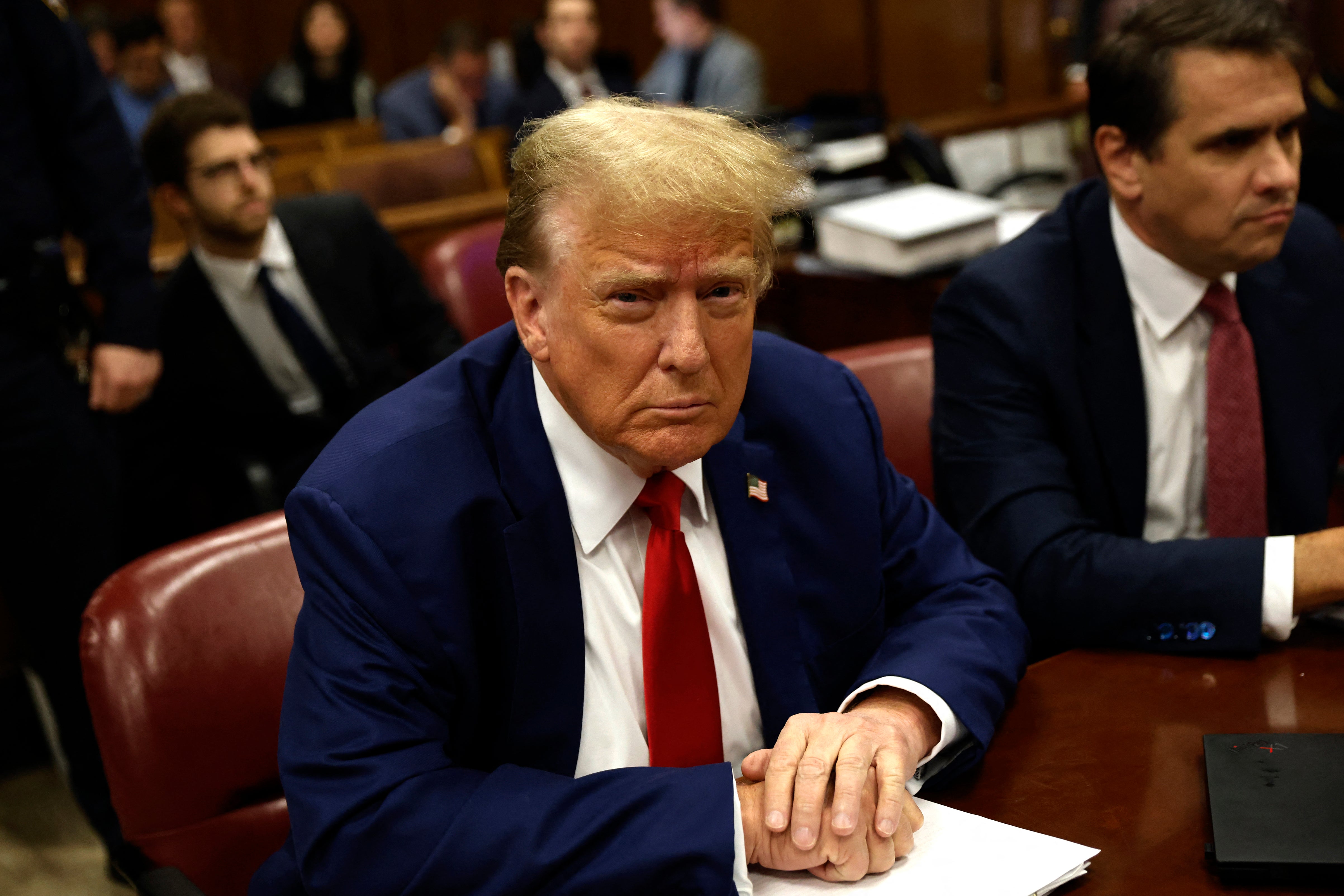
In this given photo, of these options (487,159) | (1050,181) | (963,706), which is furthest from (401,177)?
(963,706)

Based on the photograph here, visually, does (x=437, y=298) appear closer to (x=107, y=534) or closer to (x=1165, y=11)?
(x=107, y=534)

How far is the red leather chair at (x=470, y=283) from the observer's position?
330cm

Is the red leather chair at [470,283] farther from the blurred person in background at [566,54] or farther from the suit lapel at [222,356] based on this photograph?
the blurred person in background at [566,54]

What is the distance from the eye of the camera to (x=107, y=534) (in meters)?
2.32

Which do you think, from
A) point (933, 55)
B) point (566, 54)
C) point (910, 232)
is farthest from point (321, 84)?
point (910, 232)

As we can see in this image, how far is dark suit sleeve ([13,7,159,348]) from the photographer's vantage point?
2.15 meters

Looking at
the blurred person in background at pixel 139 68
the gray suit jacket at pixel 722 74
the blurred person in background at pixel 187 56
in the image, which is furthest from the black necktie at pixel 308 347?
the blurred person in background at pixel 187 56

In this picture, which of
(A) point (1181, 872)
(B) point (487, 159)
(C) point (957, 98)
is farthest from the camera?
(C) point (957, 98)

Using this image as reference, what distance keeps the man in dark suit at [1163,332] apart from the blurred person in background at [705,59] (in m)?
5.47

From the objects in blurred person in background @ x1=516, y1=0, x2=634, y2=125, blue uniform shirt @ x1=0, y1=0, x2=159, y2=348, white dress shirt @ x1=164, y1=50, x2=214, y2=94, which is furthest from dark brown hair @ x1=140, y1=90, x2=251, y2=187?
white dress shirt @ x1=164, y1=50, x2=214, y2=94

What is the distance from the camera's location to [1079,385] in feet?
5.58

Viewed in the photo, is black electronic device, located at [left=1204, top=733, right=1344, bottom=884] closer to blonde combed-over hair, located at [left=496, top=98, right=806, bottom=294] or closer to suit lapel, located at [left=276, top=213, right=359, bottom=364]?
blonde combed-over hair, located at [left=496, top=98, right=806, bottom=294]

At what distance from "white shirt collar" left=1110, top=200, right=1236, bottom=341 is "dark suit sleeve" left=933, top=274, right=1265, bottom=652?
16 centimetres

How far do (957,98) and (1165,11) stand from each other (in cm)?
588
